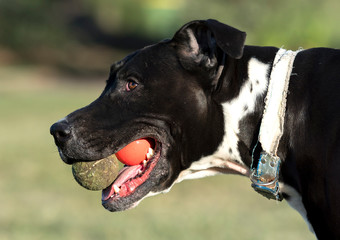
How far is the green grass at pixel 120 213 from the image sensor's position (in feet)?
24.5

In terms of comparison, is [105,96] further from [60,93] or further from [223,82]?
[60,93]

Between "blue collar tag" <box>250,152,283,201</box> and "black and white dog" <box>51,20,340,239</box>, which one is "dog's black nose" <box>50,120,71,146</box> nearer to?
"black and white dog" <box>51,20,340,239</box>

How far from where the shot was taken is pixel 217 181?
11266 millimetres

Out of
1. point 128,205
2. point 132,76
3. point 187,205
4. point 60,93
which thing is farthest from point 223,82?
point 60,93

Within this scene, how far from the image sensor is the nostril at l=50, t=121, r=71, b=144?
427 centimetres

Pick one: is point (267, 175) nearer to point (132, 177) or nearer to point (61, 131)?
point (132, 177)

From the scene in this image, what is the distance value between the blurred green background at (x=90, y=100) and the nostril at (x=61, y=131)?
309 cm

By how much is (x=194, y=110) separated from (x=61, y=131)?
89 cm

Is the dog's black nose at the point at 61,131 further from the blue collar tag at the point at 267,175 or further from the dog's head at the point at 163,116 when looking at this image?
the blue collar tag at the point at 267,175

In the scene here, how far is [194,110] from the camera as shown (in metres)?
4.26

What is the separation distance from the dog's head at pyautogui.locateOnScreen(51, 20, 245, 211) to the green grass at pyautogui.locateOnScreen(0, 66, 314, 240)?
118 inches

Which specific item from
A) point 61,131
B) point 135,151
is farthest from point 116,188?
point 61,131

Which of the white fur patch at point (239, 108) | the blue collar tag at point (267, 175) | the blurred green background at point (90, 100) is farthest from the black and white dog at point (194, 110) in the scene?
the blurred green background at point (90, 100)

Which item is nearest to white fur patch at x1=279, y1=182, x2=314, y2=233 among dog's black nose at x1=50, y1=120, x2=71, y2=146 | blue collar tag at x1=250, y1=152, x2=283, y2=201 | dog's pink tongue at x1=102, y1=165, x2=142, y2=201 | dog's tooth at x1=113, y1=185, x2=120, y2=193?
blue collar tag at x1=250, y1=152, x2=283, y2=201
